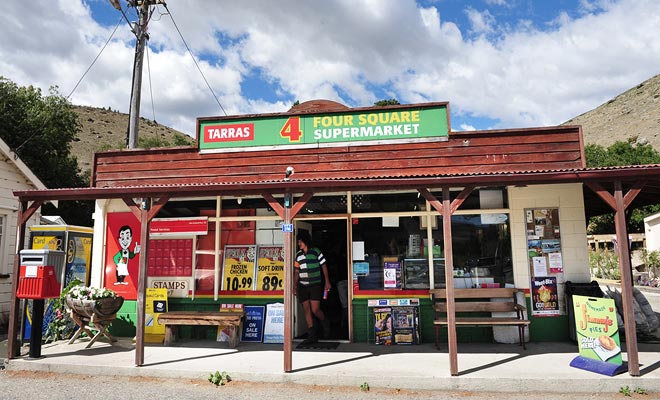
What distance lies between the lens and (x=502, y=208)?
8.07m

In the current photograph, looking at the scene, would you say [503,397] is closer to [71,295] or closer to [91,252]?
[71,295]

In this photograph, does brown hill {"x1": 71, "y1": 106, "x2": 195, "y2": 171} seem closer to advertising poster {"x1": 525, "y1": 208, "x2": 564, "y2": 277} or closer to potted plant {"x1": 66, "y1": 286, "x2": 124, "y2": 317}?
potted plant {"x1": 66, "y1": 286, "x2": 124, "y2": 317}

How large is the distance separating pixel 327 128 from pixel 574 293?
511 cm

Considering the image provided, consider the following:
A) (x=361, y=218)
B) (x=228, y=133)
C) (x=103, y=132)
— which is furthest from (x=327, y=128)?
(x=103, y=132)

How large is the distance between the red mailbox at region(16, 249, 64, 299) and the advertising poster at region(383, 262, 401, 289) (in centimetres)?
535

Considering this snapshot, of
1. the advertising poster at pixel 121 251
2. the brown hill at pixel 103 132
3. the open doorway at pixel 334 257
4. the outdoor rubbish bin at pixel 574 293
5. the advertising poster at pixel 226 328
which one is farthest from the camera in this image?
the brown hill at pixel 103 132

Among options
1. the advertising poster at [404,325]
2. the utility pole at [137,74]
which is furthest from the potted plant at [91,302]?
the advertising poster at [404,325]

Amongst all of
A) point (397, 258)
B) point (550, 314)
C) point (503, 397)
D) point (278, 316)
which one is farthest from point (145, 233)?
point (550, 314)

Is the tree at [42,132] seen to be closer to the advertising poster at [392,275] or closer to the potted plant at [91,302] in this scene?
the potted plant at [91,302]

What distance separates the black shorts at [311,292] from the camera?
314 inches

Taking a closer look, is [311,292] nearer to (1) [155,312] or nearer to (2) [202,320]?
(2) [202,320]

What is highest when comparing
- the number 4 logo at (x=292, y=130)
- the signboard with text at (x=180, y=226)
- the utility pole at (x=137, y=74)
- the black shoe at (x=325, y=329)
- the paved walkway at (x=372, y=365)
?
the utility pole at (x=137, y=74)

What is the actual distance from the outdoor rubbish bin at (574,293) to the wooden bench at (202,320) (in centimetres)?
549

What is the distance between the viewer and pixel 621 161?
115 feet
